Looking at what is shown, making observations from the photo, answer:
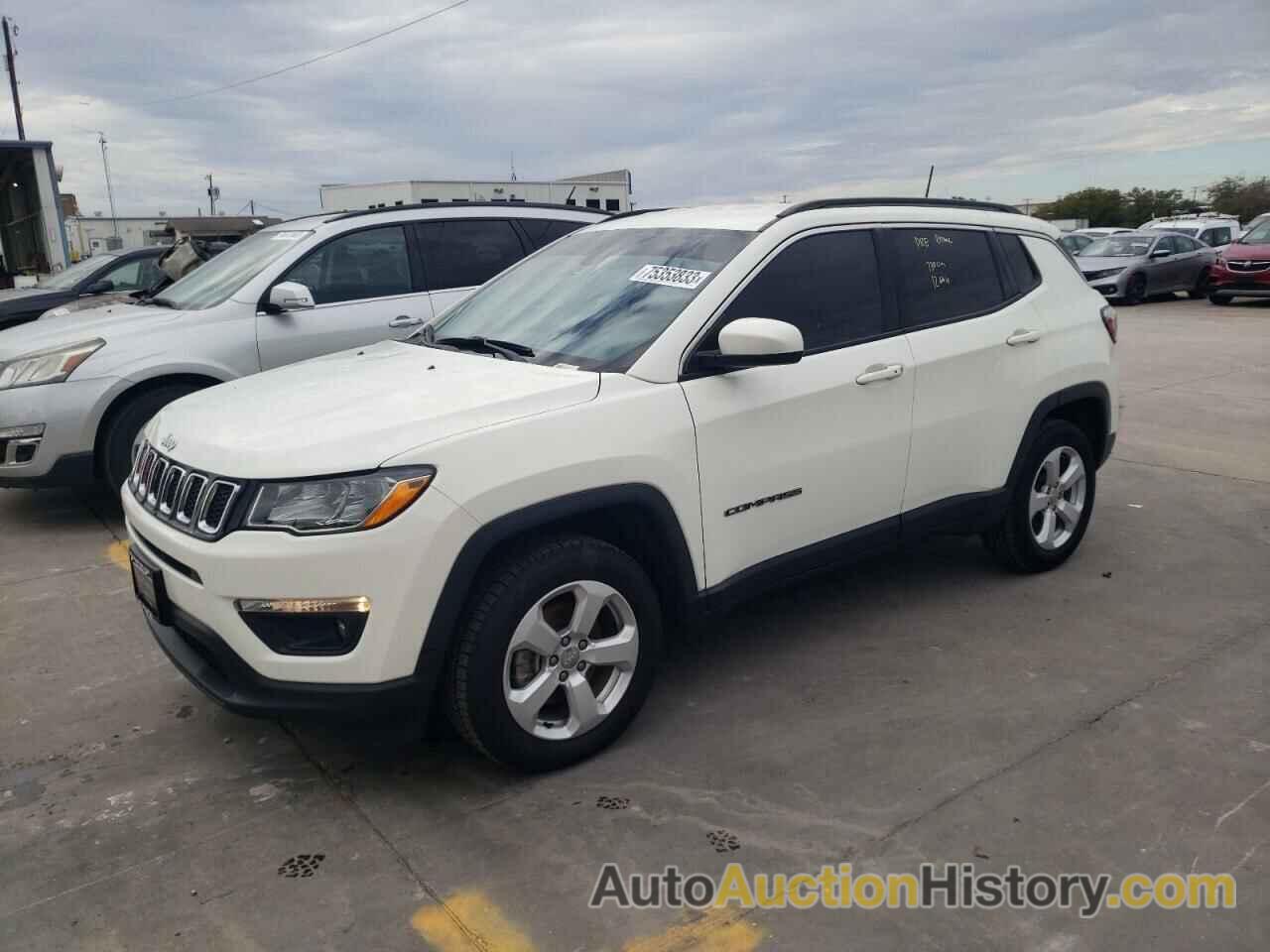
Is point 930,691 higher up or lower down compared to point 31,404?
lower down

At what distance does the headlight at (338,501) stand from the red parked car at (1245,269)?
64.0 feet

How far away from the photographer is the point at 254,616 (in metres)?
2.93

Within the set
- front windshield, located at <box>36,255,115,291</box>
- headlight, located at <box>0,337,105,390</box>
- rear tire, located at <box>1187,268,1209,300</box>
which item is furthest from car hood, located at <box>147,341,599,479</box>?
rear tire, located at <box>1187,268,1209,300</box>

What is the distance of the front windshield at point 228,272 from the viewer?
6.50 m

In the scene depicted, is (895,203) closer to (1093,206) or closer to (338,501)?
(338,501)

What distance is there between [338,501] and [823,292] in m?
2.07

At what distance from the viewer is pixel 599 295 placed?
3943mm

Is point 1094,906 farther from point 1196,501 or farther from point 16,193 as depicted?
point 16,193

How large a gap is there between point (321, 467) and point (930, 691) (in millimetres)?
2373

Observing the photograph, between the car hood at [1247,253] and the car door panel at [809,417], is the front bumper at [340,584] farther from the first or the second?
the car hood at [1247,253]

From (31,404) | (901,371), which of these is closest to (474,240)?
(31,404)

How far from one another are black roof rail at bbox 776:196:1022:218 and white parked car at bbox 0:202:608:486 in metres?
2.98

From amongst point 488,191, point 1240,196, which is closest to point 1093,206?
point 1240,196

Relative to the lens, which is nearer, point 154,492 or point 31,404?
point 154,492
